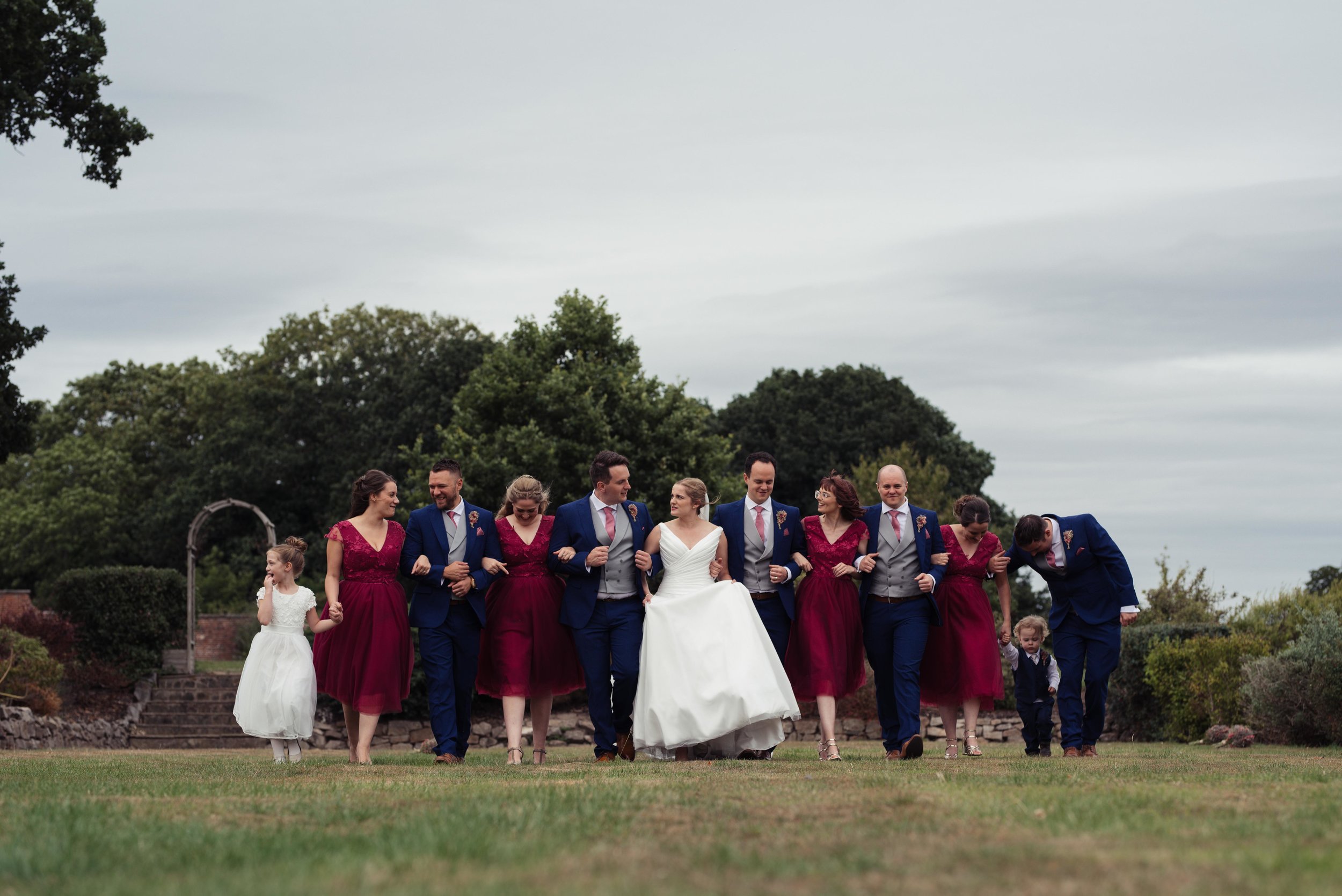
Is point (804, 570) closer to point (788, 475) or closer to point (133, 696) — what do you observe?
point (133, 696)

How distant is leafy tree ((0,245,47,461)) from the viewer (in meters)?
23.3

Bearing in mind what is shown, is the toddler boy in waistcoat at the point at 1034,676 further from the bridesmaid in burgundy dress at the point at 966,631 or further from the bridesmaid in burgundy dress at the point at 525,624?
the bridesmaid in burgundy dress at the point at 525,624

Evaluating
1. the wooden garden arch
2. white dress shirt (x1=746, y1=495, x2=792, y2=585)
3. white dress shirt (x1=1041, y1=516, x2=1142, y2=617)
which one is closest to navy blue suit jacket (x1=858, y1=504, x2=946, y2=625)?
white dress shirt (x1=746, y1=495, x2=792, y2=585)

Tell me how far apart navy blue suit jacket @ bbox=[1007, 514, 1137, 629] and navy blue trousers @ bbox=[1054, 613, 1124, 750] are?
0.42 ft

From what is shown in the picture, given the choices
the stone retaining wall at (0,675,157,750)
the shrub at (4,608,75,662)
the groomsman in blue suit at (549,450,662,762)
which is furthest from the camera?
the shrub at (4,608,75,662)

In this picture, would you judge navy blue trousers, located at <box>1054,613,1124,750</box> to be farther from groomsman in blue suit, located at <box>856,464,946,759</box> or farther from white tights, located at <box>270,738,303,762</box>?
white tights, located at <box>270,738,303,762</box>

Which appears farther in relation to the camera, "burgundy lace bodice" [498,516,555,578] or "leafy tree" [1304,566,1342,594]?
"leafy tree" [1304,566,1342,594]

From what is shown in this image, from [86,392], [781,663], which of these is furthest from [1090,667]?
[86,392]

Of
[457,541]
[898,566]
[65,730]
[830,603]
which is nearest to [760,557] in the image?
[830,603]

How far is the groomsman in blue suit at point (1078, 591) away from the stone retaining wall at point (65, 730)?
16961 mm

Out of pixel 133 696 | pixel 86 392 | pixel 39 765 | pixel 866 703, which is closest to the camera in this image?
pixel 39 765

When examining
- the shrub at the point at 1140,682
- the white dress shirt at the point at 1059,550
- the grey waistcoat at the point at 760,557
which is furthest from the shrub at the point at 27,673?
the white dress shirt at the point at 1059,550

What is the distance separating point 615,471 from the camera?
11117 mm

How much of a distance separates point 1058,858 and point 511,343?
33225 millimetres
